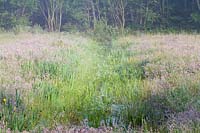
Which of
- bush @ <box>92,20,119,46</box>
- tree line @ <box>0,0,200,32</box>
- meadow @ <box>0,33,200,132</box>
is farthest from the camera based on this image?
tree line @ <box>0,0,200,32</box>

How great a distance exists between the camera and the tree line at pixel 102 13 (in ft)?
119

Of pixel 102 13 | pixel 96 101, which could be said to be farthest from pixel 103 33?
pixel 102 13

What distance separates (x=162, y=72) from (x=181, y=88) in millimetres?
A: 2076

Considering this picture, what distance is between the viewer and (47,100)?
5.84m

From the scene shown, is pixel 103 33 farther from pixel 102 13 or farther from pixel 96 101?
pixel 102 13

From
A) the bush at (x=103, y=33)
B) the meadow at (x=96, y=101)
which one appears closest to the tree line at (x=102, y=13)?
the bush at (x=103, y=33)

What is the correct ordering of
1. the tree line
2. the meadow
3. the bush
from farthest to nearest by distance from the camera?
1. the tree line
2. the bush
3. the meadow

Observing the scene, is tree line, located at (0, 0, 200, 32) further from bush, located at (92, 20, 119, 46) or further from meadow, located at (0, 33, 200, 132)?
meadow, located at (0, 33, 200, 132)

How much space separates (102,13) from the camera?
41.7m

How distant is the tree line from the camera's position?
119 feet

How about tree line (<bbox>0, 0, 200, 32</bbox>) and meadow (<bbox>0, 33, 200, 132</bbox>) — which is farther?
tree line (<bbox>0, 0, 200, 32</bbox>)

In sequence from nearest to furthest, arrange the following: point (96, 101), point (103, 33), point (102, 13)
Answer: point (96, 101), point (103, 33), point (102, 13)

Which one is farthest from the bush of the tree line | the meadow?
the meadow

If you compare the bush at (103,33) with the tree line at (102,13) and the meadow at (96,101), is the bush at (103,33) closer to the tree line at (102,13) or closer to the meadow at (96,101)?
the tree line at (102,13)
